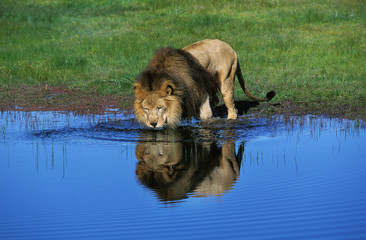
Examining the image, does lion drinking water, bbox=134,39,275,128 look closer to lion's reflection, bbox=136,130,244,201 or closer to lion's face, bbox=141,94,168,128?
lion's face, bbox=141,94,168,128

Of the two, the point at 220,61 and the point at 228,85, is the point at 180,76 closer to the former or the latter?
the point at 220,61

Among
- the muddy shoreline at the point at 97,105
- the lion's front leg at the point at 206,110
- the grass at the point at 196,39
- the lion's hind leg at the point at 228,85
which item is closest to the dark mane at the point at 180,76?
the lion's front leg at the point at 206,110

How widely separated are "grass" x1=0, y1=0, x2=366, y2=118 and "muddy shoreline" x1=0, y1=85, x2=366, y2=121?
0.94 feet

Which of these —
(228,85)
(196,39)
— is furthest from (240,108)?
Answer: (196,39)

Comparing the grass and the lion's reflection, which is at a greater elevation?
the grass

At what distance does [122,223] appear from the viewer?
15.1 ft

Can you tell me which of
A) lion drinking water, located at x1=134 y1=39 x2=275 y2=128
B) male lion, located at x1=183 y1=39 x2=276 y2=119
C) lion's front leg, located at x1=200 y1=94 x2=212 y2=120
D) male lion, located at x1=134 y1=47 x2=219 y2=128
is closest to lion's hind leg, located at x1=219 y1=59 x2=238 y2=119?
male lion, located at x1=183 y1=39 x2=276 y2=119

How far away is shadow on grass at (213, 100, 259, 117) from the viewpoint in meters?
10.7

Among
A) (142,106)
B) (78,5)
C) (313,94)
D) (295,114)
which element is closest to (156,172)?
(142,106)

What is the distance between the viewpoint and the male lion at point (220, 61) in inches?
363

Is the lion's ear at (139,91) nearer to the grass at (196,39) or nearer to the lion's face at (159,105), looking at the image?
the lion's face at (159,105)

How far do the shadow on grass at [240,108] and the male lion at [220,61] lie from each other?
74 cm

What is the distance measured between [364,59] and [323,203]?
10.3m

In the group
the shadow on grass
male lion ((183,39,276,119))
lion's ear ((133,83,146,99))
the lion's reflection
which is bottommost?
the lion's reflection
